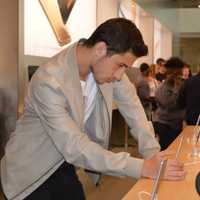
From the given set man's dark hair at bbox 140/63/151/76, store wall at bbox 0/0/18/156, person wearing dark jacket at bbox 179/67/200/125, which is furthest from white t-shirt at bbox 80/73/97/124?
man's dark hair at bbox 140/63/151/76

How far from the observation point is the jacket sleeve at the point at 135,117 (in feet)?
6.54

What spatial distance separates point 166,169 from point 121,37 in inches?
21.0

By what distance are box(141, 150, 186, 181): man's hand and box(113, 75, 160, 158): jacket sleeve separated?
0.20m

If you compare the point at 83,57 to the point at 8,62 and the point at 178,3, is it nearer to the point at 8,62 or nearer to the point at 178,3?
the point at 8,62

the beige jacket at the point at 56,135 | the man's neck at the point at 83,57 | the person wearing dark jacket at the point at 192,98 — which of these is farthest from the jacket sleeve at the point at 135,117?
the person wearing dark jacket at the point at 192,98

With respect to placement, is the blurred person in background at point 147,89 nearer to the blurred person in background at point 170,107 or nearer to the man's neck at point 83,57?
the blurred person in background at point 170,107

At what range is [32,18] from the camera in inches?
167

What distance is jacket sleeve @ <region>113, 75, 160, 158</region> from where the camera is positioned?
78.5 inches

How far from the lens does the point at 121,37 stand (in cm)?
157

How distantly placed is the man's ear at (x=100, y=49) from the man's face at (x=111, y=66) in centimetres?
1

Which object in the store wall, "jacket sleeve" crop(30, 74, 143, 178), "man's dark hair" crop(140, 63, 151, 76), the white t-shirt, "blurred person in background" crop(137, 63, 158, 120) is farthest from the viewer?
"man's dark hair" crop(140, 63, 151, 76)

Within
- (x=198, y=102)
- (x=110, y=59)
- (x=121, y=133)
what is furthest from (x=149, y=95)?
(x=110, y=59)

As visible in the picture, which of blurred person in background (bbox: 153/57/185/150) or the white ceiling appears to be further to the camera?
the white ceiling

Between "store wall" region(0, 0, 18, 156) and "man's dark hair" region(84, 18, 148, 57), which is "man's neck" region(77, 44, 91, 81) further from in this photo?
"store wall" region(0, 0, 18, 156)
